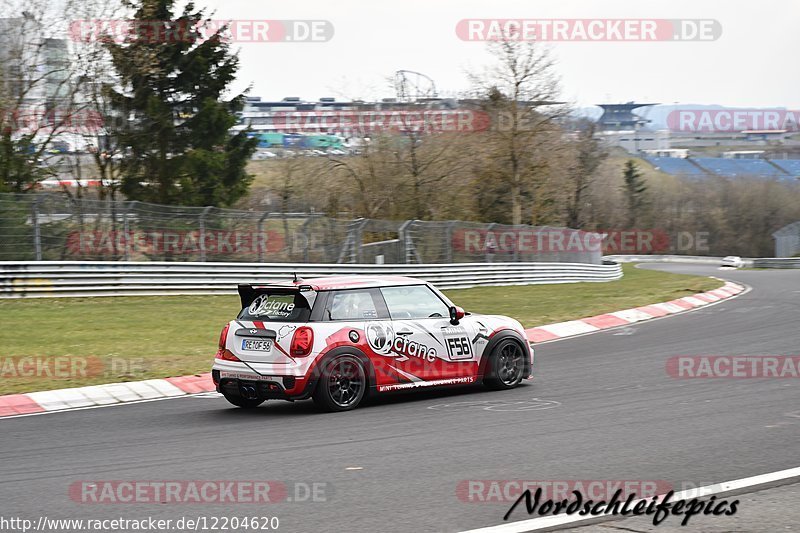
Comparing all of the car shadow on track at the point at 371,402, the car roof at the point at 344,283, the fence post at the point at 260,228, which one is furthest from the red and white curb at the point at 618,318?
the fence post at the point at 260,228

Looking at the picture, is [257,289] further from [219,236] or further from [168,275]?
[219,236]

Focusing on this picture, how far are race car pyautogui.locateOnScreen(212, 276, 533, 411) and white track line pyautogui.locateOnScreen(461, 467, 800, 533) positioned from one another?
14.6ft

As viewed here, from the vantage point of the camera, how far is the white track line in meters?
5.49

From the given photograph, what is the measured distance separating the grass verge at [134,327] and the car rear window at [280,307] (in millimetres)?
3146

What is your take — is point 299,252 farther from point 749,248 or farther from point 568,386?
point 749,248

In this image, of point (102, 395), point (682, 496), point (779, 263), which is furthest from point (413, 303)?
point (779, 263)

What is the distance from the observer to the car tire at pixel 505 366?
36.8 ft

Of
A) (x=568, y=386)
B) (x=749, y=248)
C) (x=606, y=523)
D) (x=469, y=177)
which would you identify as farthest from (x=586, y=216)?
(x=606, y=523)

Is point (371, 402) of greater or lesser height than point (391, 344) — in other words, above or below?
below

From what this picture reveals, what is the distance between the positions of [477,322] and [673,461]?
4.37 metres

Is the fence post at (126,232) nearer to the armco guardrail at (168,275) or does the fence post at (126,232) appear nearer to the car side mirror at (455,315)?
the armco guardrail at (168,275)

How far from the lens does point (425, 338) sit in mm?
10703

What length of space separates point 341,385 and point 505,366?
7.82 feet

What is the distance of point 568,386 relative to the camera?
11281mm
